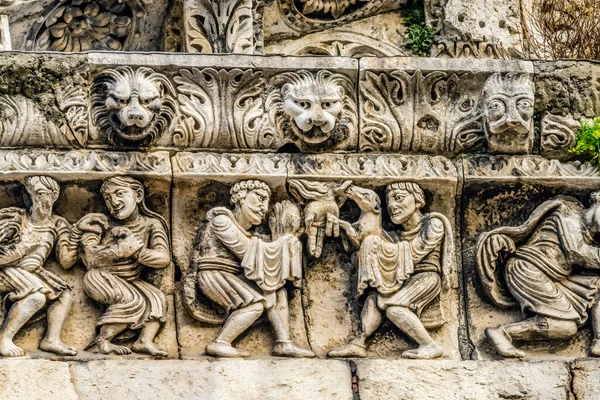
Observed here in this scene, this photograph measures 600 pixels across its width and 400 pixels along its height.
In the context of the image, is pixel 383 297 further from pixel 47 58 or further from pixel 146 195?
pixel 47 58

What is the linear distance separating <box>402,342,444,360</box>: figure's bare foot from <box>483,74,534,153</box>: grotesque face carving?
1.05 meters

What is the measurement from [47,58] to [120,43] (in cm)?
70

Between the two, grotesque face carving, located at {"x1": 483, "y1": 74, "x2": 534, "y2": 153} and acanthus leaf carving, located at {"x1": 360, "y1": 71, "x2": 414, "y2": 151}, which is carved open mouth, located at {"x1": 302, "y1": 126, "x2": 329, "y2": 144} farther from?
grotesque face carving, located at {"x1": 483, "y1": 74, "x2": 534, "y2": 153}

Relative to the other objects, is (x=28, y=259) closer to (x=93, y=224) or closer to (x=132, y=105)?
Result: (x=93, y=224)

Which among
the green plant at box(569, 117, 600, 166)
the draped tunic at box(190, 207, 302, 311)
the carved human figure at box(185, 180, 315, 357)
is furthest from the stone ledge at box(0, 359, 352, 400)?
the green plant at box(569, 117, 600, 166)

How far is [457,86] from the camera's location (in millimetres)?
10148

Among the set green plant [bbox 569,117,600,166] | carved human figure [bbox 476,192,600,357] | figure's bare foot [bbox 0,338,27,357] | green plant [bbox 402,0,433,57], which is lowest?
figure's bare foot [bbox 0,338,27,357]

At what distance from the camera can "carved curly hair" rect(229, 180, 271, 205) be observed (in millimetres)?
9906

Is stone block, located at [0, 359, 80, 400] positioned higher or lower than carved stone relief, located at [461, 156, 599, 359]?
lower

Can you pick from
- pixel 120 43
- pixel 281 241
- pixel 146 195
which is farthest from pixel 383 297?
pixel 120 43

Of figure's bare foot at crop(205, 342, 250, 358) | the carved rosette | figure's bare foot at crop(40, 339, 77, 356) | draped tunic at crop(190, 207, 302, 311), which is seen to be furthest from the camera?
the carved rosette

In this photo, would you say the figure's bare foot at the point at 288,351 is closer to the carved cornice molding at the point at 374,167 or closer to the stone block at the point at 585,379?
the carved cornice molding at the point at 374,167

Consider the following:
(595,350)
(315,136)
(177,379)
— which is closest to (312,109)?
(315,136)

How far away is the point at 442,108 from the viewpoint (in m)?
10.2
